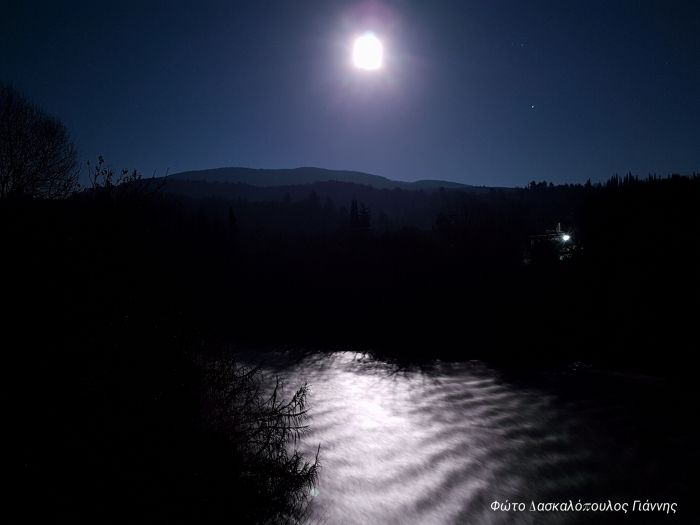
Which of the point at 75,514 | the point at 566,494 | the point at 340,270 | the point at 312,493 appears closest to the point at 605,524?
the point at 566,494

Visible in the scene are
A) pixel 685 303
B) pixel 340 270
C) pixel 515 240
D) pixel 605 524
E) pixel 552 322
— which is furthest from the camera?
pixel 340 270

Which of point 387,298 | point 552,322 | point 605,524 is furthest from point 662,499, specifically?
point 387,298

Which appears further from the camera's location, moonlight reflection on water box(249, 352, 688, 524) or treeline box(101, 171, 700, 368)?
treeline box(101, 171, 700, 368)

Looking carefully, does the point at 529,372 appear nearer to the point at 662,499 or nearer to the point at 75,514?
the point at 662,499

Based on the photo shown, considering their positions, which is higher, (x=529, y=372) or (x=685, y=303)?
(x=685, y=303)

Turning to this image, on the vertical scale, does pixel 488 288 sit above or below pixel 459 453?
above

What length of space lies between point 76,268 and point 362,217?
11952cm

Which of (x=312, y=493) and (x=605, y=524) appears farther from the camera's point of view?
(x=312, y=493)

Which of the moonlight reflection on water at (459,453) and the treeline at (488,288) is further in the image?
the treeline at (488,288)

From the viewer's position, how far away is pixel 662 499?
1227 cm

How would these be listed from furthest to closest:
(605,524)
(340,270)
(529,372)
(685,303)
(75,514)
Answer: (340,270), (685,303), (529,372), (605,524), (75,514)

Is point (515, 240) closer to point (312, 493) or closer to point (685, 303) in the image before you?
point (685, 303)

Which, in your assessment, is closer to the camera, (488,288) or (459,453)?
(459,453)

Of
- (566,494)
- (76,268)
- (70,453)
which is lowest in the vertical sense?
(566,494)
